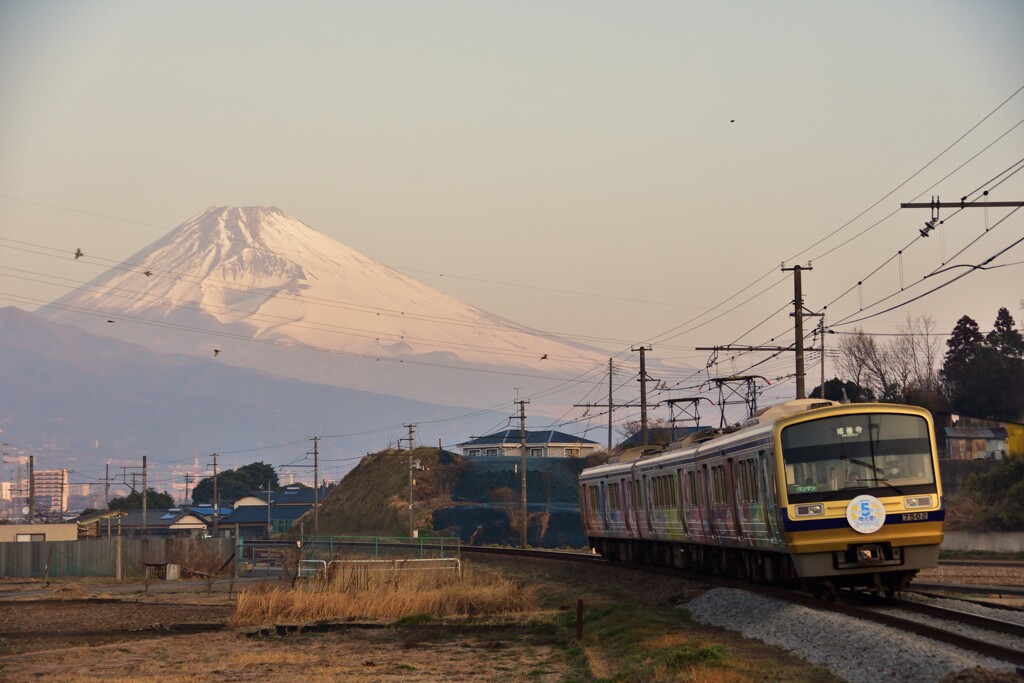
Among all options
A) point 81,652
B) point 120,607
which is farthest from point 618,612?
point 120,607

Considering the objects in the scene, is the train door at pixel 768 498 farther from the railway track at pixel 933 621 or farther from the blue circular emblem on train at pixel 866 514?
the blue circular emblem on train at pixel 866 514

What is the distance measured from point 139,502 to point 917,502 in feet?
547

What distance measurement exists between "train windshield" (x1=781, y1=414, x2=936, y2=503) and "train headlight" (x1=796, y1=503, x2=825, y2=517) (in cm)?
15

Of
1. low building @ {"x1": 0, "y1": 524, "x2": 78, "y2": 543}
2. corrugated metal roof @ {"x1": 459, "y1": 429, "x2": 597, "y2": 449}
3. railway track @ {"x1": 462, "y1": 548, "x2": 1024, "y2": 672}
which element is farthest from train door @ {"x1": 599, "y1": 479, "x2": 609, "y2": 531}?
corrugated metal roof @ {"x1": 459, "y1": 429, "x2": 597, "y2": 449}

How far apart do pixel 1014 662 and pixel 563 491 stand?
314ft

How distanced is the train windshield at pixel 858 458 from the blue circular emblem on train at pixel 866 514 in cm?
16

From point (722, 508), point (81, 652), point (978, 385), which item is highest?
point (978, 385)

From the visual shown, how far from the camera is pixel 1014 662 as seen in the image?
55.2 feet

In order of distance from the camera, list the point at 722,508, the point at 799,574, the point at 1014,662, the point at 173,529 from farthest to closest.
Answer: the point at 173,529 < the point at 722,508 < the point at 799,574 < the point at 1014,662

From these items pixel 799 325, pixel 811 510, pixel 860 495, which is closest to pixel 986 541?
pixel 799 325

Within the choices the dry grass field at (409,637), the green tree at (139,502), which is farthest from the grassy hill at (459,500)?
the green tree at (139,502)

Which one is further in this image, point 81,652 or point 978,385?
point 978,385

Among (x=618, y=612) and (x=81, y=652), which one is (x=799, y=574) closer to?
(x=618, y=612)

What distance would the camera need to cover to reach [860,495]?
24.5 meters
